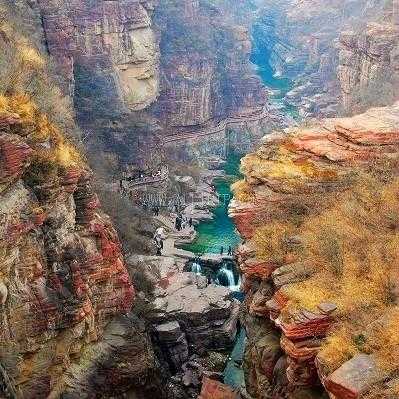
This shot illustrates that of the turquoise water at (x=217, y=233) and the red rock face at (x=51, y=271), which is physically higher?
the red rock face at (x=51, y=271)

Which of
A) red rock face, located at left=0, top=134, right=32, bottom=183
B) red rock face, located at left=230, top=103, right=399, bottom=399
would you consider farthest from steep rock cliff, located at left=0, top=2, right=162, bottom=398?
red rock face, located at left=230, top=103, right=399, bottom=399

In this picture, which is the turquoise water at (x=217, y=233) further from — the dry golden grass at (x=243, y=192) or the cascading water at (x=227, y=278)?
the dry golden grass at (x=243, y=192)

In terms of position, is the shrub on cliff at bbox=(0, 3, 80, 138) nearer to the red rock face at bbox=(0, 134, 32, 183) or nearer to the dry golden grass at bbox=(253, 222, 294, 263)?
the red rock face at bbox=(0, 134, 32, 183)

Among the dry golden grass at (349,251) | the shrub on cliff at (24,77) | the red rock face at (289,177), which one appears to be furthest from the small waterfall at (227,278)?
the dry golden grass at (349,251)

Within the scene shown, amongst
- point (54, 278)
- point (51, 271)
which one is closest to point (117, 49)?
point (51, 271)

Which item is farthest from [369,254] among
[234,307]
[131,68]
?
[131,68]

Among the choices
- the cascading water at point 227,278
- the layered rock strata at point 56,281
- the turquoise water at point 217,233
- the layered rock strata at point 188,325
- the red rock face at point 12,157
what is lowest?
the turquoise water at point 217,233

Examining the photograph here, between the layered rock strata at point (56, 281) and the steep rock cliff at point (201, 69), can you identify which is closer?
the layered rock strata at point (56, 281)

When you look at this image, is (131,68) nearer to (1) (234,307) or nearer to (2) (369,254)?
(1) (234,307)

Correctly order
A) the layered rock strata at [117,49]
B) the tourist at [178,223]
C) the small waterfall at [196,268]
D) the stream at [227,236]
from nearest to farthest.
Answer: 1. the stream at [227,236]
2. the small waterfall at [196,268]
3. the tourist at [178,223]
4. the layered rock strata at [117,49]

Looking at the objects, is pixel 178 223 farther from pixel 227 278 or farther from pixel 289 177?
pixel 289 177
